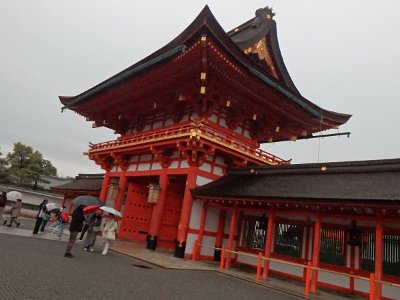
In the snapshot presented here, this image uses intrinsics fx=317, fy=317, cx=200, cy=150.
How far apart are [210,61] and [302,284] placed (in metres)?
10.5

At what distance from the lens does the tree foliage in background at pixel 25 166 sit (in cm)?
5462

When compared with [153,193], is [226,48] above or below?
above

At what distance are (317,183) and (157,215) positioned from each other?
884 centimetres

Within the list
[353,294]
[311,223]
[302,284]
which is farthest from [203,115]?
[353,294]

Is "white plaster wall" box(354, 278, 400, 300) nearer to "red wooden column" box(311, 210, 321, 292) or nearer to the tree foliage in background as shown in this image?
"red wooden column" box(311, 210, 321, 292)

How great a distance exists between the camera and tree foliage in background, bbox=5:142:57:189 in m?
54.6

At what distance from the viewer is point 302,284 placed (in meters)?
12.8

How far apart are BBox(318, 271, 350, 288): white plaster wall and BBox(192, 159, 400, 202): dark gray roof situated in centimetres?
358

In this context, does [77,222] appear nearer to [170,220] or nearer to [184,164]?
[184,164]

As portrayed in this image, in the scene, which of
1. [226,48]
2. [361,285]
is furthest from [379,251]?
[226,48]

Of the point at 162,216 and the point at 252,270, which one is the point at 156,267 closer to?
the point at 252,270

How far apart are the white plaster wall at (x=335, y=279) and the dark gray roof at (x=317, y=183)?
3.58 meters

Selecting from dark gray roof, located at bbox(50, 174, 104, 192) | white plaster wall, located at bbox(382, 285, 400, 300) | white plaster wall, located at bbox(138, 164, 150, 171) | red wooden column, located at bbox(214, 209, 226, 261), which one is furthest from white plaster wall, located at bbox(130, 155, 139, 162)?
white plaster wall, located at bbox(382, 285, 400, 300)

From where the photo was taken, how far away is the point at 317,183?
12914 millimetres
